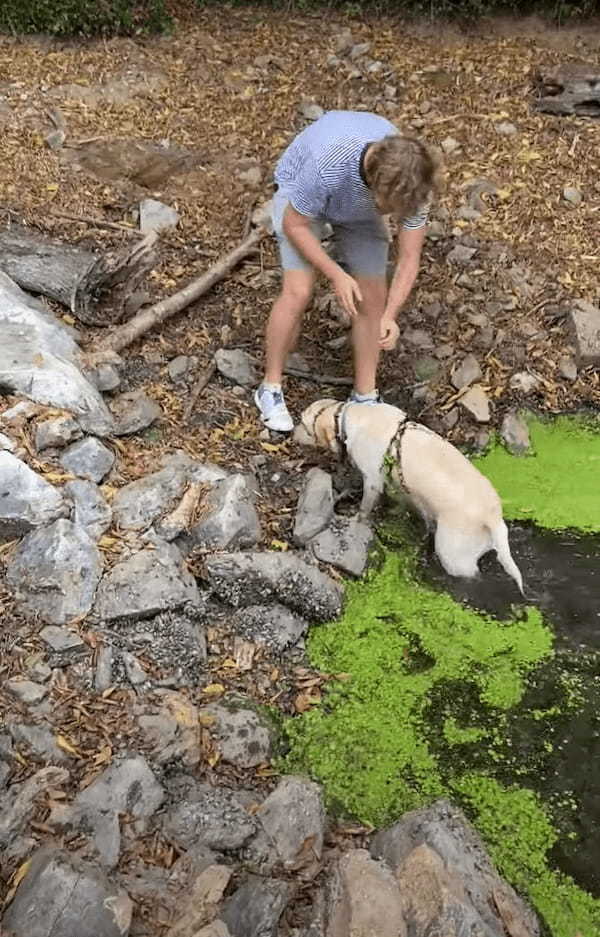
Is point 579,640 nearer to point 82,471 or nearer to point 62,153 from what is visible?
point 82,471

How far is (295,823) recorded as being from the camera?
281 centimetres

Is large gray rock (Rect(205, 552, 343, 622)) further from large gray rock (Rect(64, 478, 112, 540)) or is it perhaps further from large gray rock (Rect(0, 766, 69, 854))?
large gray rock (Rect(0, 766, 69, 854))

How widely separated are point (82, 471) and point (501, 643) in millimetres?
1821

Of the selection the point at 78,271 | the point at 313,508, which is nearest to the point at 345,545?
the point at 313,508

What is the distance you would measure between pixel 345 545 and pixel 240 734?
1.04m

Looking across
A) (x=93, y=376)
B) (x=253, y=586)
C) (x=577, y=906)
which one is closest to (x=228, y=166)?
(x=93, y=376)

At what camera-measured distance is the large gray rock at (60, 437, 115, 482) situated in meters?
3.76

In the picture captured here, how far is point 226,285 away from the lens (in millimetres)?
5227

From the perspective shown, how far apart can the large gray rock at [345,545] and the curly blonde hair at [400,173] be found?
1.34 meters

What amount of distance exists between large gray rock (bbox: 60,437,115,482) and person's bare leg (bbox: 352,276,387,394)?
1.29m

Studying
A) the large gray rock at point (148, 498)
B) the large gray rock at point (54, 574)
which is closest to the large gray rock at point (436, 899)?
the large gray rock at point (54, 574)

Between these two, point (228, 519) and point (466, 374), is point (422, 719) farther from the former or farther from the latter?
point (466, 374)

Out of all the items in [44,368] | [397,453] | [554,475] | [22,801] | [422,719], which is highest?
[44,368]

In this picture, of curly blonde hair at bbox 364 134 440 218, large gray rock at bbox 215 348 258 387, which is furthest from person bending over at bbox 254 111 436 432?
large gray rock at bbox 215 348 258 387
